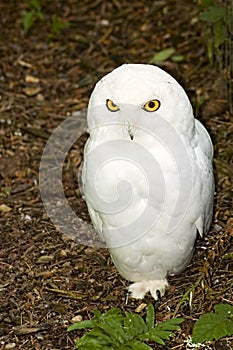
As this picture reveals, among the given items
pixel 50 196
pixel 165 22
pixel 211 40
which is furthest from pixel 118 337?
pixel 165 22

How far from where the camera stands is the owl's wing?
360 cm

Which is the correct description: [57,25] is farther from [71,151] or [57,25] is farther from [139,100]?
[139,100]

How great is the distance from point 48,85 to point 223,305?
8.37 ft

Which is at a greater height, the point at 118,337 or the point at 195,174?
the point at 195,174

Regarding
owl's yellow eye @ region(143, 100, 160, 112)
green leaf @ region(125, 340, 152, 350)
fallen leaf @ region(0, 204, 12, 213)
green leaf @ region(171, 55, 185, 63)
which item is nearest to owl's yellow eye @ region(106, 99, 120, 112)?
owl's yellow eye @ region(143, 100, 160, 112)

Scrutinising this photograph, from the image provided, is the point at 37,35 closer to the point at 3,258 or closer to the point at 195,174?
the point at 3,258

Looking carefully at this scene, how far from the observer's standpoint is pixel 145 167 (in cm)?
349

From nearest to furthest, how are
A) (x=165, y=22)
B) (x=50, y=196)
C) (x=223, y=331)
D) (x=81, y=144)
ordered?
(x=223, y=331), (x=50, y=196), (x=81, y=144), (x=165, y=22)

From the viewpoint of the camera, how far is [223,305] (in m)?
3.37

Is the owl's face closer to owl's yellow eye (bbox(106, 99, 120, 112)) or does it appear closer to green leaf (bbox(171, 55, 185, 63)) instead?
owl's yellow eye (bbox(106, 99, 120, 112))

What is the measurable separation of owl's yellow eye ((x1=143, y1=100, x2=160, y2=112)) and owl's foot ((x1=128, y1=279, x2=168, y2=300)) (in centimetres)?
86

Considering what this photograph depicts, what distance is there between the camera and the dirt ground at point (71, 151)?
12.2 feet

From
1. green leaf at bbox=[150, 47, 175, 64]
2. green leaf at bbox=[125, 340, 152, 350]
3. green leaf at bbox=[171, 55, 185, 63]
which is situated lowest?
green leaf at bbox=[171, 55, 185, 63]

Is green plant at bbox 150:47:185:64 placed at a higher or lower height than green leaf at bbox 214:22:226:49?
lower
